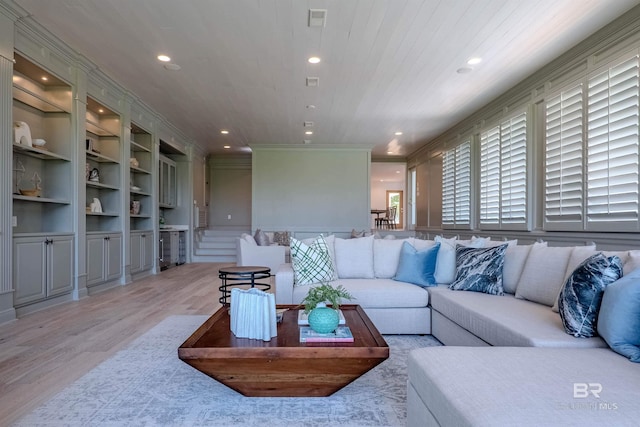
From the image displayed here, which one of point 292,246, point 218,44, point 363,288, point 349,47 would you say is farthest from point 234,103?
point 363,288

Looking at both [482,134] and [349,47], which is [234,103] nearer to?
[349,47]

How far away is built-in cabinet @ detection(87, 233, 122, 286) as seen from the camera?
4.98m

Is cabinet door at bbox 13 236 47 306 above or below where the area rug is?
above

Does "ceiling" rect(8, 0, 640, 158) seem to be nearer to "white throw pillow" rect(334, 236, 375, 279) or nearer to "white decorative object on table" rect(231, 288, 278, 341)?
"white throw pillow" rect(334, 236, 375, 279)

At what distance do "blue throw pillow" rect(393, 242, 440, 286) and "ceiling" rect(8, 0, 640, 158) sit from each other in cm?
218

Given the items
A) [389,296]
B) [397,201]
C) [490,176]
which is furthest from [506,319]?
[397,201]

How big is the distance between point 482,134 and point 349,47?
332 centimetres

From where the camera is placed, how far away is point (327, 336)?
2027mm

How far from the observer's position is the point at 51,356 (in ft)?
8.87

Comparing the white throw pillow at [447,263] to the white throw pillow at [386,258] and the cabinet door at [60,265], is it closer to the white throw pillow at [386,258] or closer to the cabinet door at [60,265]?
the white throw pillow at [386,258]

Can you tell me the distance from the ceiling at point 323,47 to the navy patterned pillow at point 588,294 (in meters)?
2.47

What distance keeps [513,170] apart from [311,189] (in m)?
5.13

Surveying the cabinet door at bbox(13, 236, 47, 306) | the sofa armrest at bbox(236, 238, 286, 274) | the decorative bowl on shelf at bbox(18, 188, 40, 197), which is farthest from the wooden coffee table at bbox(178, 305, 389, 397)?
the sofa armrest at bbox(236, 238, 286, 274)

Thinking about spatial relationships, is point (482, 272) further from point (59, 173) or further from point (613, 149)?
point (59, 173)
